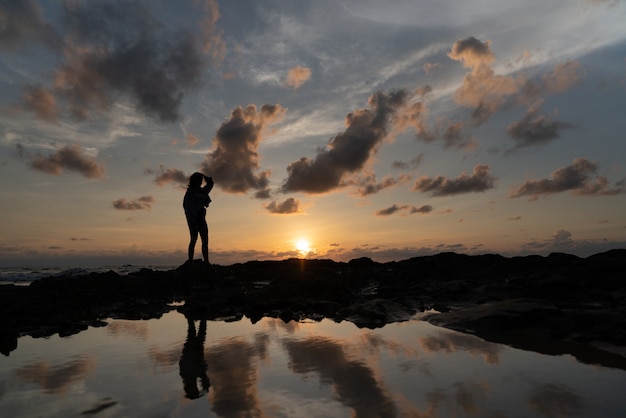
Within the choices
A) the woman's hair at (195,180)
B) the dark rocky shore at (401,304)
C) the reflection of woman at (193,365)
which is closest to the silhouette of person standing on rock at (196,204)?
the woman's hair at (195,180)

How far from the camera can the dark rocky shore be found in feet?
22.1

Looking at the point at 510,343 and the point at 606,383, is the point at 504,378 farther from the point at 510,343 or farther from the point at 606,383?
the point at 510,343

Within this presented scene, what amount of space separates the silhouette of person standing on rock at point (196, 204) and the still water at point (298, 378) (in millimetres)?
10369

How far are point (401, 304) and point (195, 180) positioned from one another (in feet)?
35.8

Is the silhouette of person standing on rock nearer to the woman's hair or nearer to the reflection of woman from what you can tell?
the woman's hair

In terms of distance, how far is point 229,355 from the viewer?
560 centimetres

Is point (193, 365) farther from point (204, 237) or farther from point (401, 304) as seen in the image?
point (204, 237)

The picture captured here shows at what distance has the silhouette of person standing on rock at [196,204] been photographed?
16984mm

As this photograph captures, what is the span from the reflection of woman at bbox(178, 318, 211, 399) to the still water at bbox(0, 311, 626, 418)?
0.05 feet

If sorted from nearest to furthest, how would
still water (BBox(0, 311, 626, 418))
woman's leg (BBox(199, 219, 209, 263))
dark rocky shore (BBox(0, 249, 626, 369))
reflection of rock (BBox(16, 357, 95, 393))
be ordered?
still water (BBox(0, 311, 626, 418)) → reflection of rock (BBox(16, 357, 95, 393)) → dark rocky shore (BBox(0, 249, 626, 369)) → woman's leg (BBox(199, 219, 209, 263))

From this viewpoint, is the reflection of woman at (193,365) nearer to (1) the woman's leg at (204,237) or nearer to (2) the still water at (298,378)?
(2) the still water at (298,378)

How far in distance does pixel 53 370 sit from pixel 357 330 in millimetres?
4999

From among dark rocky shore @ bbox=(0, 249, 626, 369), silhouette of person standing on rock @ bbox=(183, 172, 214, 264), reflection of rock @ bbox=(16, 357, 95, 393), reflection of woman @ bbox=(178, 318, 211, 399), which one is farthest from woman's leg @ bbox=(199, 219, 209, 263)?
reflection of rock @ bbox=(16, 357, 95, 393)

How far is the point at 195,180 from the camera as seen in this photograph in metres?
17.0
